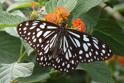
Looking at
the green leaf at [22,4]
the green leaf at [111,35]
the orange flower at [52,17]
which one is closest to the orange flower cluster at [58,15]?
the orange flower at [52,17]

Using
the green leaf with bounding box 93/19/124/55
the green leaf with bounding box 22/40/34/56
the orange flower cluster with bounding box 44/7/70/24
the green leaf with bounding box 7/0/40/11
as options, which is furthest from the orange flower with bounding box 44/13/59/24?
the green leaf with bounding box 93/19/124/55

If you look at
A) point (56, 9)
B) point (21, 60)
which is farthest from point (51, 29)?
point (21, 60)

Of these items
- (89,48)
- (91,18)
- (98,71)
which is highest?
(91,18)

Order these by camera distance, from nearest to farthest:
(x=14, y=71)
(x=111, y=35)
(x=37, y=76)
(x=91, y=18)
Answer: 1. (x=14, y=71)
2. (x=37, y=76)
3. (x=91, y=18)
4. (x=111, y=35)

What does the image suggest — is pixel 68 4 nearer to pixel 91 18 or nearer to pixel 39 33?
pixel 39 33

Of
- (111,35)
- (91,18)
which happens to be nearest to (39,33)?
(91,18)

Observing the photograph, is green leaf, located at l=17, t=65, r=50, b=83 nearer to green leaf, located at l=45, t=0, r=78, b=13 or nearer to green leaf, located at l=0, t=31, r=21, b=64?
green leaf, located at l=0, t=31, r=21, b=64
